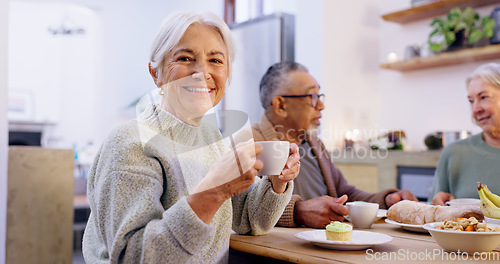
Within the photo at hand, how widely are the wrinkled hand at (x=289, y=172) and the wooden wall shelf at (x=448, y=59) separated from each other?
8.61ft

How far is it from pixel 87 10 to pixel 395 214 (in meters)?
6.68

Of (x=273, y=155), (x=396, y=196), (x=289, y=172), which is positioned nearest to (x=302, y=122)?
(x=396, y=196)

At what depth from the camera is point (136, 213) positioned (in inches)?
36.0

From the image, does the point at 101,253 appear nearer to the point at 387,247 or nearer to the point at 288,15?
the point at 387,247

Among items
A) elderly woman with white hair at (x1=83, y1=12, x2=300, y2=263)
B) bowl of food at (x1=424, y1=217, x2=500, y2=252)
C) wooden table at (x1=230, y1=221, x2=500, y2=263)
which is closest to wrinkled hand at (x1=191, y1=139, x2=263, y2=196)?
elderly woman with white hair at (x1=83, y1=12, x2=300, y2=263)

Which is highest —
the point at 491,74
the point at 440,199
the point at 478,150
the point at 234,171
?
the point at 491,74

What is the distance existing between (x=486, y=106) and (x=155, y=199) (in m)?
1.57

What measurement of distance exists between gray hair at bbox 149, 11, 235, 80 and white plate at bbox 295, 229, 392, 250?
0.53m

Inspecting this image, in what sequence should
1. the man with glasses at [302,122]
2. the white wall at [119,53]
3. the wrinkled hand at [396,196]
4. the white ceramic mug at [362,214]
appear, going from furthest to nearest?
1. the white wall at [119,53]
2. the man with glasses at [302,122]
3. the wrinkled hand at [396,196]
4. the white ceramic mug at [362,214]

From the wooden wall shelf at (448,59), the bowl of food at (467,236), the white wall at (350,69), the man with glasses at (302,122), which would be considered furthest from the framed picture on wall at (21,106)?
the bowl of food at (467,236)

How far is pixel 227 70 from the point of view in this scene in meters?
1.19

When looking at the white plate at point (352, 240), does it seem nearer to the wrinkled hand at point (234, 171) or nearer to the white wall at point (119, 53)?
the wrinkled hand at point (234, 171)

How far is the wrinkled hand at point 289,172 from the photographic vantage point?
3.83 ft

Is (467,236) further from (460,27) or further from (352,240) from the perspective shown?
(460,27)
